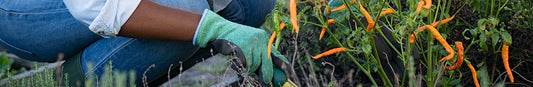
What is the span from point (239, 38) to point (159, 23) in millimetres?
284

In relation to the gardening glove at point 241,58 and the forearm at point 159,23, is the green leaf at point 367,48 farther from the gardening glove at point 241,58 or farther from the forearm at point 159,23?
the forearm at point 159,23

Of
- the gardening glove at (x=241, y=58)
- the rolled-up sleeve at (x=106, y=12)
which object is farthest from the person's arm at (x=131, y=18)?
the gardening glove at (x=241, y=58)

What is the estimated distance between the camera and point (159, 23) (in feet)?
5.63

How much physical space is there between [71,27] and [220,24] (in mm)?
591

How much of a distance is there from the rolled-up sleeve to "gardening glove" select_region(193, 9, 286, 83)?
259mm

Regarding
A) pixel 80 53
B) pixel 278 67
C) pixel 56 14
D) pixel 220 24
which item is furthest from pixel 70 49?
pixel 278 67

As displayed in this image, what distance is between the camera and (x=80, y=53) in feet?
6.89

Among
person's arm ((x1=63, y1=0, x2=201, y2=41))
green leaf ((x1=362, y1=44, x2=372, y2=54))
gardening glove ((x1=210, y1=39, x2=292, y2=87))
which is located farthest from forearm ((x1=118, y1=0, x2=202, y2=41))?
green leaf ((x1=362, y1=44, x2=372, y2=54))

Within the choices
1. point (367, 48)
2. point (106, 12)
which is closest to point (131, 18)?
point (106, 12)

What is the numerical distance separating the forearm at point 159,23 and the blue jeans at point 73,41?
176mm

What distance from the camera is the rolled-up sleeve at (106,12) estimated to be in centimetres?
165

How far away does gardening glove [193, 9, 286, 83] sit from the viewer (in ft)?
5.88

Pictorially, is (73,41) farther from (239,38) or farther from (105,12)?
(239,38)

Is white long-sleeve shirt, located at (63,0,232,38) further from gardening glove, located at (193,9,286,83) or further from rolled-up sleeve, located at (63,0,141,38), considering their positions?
gardening glove, located at (193,9,286,83)
